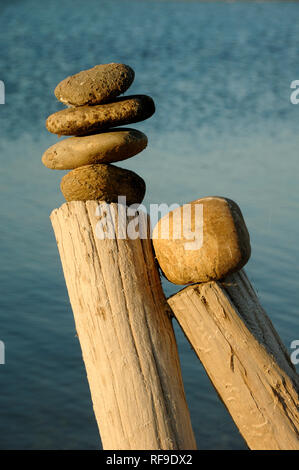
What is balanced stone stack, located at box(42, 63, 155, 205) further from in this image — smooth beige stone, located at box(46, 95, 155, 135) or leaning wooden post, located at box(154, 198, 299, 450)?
leaning wooden post, located at box(154, 198, 299, 450)

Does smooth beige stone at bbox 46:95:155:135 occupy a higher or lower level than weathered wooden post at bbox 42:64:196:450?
higher

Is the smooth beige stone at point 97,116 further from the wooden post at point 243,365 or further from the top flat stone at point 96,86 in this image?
the wooden post at point 243,365

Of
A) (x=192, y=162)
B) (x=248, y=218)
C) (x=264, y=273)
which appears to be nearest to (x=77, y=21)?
(x=192, y=162)

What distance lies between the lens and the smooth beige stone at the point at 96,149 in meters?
3.66

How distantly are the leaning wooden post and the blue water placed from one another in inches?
106

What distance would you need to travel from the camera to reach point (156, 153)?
11.9m

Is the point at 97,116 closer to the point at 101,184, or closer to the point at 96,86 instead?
the point at 96,86

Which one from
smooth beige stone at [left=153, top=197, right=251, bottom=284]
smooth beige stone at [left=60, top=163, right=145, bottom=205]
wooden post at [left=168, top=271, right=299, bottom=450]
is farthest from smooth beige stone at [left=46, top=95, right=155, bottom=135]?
wooden post at [left=168, top=271, right=299, bottom=450]

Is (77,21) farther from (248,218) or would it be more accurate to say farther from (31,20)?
(248,218)

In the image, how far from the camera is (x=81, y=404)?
617cm

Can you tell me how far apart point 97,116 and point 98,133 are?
158 millimetres

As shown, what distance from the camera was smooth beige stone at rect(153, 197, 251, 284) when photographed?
10.7 feet

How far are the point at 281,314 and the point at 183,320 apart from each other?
410 cm

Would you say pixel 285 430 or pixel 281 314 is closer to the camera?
pixel 285 430
